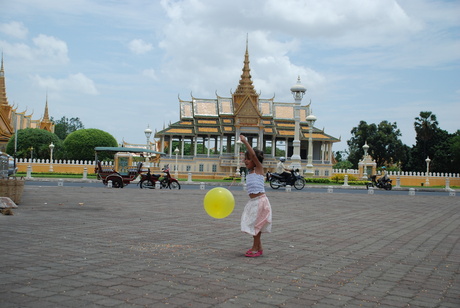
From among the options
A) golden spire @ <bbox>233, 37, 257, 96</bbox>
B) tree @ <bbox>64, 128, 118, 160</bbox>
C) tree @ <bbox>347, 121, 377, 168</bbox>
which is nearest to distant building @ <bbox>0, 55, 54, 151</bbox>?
tree @ <bbox>64, 128, 118, 160</bbox>

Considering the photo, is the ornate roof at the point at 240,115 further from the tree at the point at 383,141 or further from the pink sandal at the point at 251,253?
the pink sandal at the point at 251,253

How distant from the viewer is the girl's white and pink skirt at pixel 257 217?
5891 mm

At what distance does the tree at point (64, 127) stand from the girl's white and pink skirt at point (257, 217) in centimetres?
8358

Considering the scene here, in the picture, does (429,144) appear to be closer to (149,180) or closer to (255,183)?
(149,180)

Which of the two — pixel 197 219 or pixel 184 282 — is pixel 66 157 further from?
pixel 184 282

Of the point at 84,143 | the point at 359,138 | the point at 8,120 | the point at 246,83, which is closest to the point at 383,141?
the point at 359,138

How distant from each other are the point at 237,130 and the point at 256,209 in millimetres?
42691

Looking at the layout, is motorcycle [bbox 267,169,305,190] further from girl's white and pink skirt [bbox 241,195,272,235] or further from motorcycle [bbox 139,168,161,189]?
girl's white and pink skirt [bbox 241,195,272,235]

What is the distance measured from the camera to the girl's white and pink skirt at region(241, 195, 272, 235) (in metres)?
5.89

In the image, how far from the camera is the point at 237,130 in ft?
159

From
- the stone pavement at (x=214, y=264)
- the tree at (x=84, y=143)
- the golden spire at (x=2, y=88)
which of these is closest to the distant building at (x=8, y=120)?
the golden spire at (x=2, y=88)

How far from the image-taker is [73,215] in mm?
9625

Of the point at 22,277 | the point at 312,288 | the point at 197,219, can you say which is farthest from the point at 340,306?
the point at 197,219

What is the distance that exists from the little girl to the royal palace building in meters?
39.2
